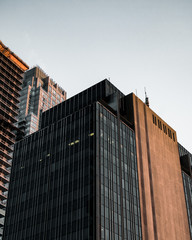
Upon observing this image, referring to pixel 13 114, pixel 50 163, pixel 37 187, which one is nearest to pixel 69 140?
pixel 50 163

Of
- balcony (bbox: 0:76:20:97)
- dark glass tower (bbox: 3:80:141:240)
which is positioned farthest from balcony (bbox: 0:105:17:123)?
dark glass tower (bbox: 3:80:141:240)

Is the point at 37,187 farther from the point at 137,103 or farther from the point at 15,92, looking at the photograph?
the point at 15,92

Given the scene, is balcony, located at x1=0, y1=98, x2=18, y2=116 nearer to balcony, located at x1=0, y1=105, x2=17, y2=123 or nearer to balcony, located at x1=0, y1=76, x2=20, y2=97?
balcony, located at x1=0, y1=105, x2=17, y2=123

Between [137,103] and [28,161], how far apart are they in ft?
139

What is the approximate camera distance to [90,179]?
93.8 metres

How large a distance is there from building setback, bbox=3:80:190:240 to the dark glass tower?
0.85ft

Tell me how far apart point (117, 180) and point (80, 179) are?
36.9ft

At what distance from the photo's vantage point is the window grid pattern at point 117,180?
90537 millimetres

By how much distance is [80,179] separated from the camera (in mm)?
96062

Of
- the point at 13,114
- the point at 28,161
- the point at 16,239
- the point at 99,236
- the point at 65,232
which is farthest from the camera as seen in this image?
the point at 13,114

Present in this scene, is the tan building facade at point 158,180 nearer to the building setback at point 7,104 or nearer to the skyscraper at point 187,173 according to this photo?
the skyscraper at point 187,173

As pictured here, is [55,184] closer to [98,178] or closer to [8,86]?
[98,178]

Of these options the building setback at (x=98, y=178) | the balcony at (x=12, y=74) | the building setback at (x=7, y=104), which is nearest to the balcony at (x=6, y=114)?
the building setback at (x=7, y=104)

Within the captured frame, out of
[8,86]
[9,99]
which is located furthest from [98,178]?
[8,86]
